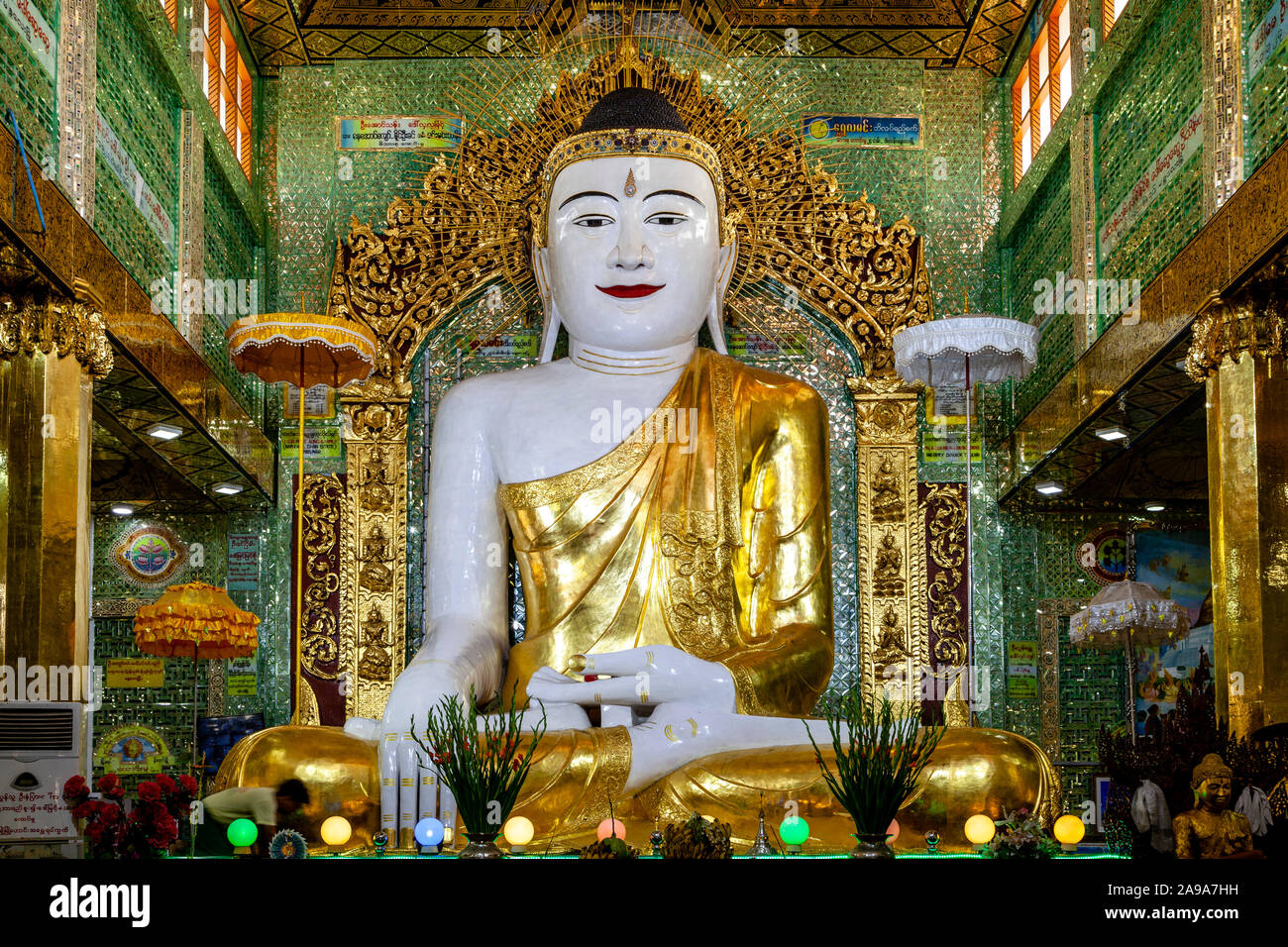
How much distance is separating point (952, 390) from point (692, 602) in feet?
6.50

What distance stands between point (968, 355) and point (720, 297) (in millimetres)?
1147

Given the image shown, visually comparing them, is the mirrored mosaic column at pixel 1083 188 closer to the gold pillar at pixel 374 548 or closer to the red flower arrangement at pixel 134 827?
the gold pillar at pixel 374 548

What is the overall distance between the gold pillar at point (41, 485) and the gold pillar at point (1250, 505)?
363cm

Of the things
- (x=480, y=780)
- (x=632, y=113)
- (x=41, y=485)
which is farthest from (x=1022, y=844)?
(x=632, y=113)

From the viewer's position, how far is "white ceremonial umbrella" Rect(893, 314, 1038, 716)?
6590 mm

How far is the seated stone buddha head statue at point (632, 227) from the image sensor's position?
6840mm

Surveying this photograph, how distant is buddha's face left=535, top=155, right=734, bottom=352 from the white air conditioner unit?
9.43 feet

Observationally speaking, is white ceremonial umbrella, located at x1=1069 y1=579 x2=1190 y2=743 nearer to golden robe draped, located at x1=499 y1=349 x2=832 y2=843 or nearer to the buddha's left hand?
golden robe draped, located at x1=499 y1=349 x2=832 y2=843

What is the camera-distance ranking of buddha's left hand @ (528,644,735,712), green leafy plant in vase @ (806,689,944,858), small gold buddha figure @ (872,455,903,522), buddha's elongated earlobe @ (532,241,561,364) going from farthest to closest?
small gold buddha figure @ (872,455,903,522) < buddha's elongated earlobe @ (532,241,561,364) < buddha's left hand @ (528,644,735,712) < green leafy plant in vase @ (806,689,944,858)

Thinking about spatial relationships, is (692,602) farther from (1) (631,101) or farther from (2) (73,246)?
(2) (73,246)

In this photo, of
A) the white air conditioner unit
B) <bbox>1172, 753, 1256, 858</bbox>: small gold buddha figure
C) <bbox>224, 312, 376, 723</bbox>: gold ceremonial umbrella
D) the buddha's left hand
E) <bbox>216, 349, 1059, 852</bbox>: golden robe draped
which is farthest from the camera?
<bbox>224, 312, 376, 723</bbox>: gold ceremonial umbrella

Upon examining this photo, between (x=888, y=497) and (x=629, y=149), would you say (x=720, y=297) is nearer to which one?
(x=629, y=149)

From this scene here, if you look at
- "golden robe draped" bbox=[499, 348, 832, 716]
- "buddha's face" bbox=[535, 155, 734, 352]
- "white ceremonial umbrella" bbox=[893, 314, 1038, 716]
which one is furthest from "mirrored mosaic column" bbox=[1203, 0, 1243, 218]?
"buddha's face" bbox=[535, 155, 734, 352]

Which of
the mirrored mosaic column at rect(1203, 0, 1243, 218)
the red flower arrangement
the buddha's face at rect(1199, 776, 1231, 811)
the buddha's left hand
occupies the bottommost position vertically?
the red flower arrangement
